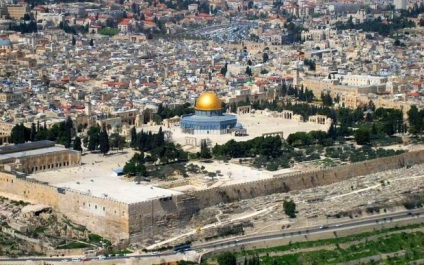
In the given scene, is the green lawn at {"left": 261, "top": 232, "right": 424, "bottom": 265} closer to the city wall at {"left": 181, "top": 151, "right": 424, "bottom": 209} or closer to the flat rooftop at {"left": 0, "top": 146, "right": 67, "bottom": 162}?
the city wall at {"left": 181, "top": 151, "right": 424, "bottom": 209}

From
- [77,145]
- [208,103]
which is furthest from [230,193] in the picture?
[208,103]

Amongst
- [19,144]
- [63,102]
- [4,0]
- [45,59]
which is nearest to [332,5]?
[4,0]

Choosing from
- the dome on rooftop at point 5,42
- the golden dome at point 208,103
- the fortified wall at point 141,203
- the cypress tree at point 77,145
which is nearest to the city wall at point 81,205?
the fortified wall at point 141,203

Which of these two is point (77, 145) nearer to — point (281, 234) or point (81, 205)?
point (81, 205)

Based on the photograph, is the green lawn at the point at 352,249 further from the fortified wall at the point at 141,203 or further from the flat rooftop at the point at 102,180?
the flat rooftop at the point at 102,180

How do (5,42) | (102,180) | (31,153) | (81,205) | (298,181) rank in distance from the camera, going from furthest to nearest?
(5,42) → (31,153) → (298,181) → (102,180) → (81,205)
